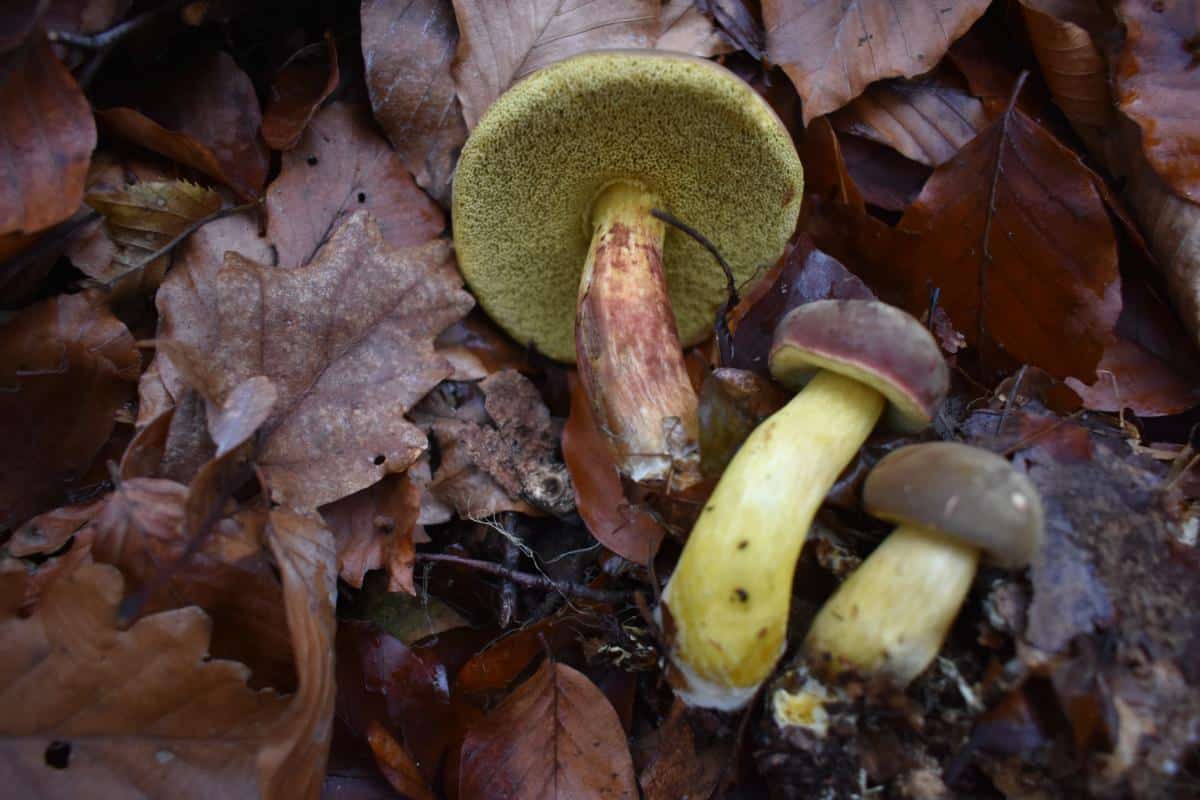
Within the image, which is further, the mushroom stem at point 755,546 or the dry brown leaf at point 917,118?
the dry brown leaf at point 917,118

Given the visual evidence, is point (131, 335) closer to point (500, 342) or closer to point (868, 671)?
point (500, 342)

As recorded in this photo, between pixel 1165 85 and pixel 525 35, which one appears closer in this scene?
pixel 1165 85

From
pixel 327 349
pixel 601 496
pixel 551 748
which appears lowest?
pixel 551 748

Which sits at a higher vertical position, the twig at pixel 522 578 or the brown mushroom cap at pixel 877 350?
the brown mushroom cap at pixel 877 350

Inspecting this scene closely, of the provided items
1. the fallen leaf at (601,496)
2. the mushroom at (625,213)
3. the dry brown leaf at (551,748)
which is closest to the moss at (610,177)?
the mushroom at (625,213)

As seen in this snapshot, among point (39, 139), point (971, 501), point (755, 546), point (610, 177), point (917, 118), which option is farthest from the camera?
point (917, 118)

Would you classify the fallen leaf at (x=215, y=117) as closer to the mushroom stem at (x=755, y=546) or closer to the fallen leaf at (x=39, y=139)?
the fallen leaf at (x=39, y=139)

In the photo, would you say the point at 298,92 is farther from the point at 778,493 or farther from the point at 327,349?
the point at 778,493

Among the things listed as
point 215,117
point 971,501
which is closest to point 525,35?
point 215,117

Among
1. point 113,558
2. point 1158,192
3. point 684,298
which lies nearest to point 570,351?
point 684,298
